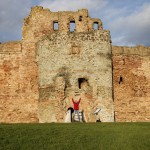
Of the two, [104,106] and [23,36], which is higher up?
[23,36]

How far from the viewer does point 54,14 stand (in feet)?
88.2

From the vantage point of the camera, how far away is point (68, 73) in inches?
918

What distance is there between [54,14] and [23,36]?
7.71 ft

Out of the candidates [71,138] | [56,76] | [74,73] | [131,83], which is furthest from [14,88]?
[71,138]

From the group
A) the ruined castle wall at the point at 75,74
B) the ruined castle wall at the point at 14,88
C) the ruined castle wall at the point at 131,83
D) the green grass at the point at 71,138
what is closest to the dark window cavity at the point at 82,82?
the ruined castle wall at the point at 75,74

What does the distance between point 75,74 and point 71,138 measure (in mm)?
8988

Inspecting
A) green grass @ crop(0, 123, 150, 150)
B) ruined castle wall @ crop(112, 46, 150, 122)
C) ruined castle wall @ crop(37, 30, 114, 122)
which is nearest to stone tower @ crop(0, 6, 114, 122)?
ruined castle wall @ crop(37, 30, 114, 122)

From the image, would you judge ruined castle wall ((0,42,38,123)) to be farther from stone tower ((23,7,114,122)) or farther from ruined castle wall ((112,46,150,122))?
ruined castle wall ((112,46,150,122))

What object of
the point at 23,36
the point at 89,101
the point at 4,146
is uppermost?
the point at 23,36

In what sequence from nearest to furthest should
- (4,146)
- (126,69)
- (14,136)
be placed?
(4,146) < (14,136) < (126,69)

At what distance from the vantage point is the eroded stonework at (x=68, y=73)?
23.1 m

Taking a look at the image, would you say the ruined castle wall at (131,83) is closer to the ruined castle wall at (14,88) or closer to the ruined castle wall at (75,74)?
the ruined castle wall at (75,74)

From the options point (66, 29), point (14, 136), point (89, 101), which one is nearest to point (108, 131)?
point (14, 136)

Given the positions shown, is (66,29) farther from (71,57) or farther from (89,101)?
(89,101)
